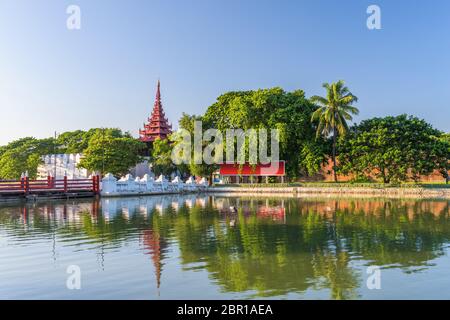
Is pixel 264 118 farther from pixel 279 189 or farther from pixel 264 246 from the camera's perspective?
pixel 264 246

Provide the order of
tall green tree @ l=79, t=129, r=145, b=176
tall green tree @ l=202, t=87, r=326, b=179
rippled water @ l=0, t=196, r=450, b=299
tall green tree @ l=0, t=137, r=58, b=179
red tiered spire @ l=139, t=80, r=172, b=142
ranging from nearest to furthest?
rippled water @ l=0, t=196, r=450, b=299, tall green tree @ l=202, t=87, r=326, b=179, tall green tree @ l=79, t=129, r=145, b=176, tall green tree @ l=0, t=137, r=58, b=179, red tiered spire @ l=139, t=80, r=172, b=142

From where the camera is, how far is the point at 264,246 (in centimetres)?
1396

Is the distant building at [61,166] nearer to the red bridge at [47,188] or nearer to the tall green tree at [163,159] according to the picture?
the tall green tree at [163,159]

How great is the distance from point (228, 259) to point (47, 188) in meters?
35.1

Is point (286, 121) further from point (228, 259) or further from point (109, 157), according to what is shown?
point (228, 259)

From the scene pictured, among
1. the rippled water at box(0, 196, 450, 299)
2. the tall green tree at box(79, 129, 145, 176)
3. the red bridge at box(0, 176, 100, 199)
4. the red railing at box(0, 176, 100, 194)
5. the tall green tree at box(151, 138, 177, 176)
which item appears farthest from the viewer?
the tall green tree at box(151, 138, 177, 176)

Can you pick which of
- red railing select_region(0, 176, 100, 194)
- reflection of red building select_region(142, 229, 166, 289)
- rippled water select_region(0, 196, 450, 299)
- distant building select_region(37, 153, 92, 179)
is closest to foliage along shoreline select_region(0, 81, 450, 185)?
distant building select_region(37, 153, 92, 179)

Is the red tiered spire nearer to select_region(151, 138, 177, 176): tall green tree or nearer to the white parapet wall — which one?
select_region(151, 138, 177, 176): tall green tree

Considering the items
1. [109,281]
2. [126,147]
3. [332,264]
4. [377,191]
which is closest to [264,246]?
[332,264]

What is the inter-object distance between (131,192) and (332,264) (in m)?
37.4

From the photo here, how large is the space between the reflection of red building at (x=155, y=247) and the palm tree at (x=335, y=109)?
3564cm

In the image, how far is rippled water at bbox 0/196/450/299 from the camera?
29.7 ft

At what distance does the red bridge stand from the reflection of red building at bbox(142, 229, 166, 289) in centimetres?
2644

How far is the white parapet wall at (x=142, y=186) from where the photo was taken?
45.0 metres
